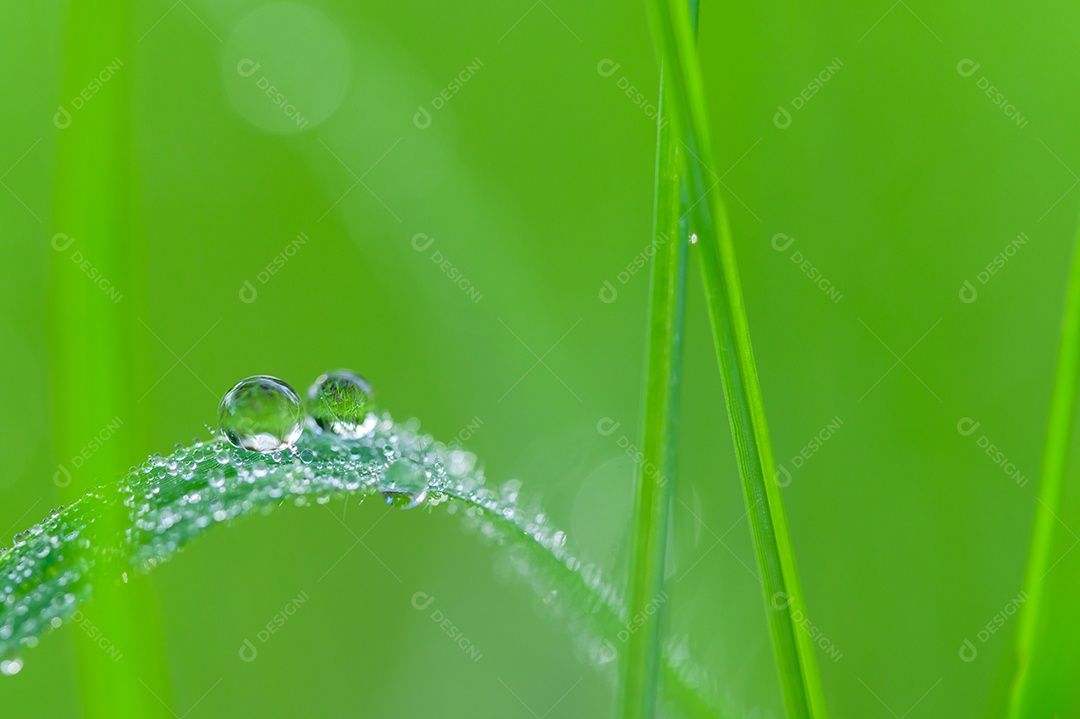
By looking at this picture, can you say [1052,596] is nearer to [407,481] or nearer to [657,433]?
[657,433]

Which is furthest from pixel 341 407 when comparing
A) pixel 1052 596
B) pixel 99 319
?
pixel 1052 596

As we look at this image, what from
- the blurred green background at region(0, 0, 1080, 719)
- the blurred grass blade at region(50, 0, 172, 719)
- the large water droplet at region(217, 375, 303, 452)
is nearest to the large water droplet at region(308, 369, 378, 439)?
the large water droplet at region(217, 375, 303, 452)

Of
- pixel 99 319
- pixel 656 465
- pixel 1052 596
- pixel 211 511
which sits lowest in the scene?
pixel 1052 596

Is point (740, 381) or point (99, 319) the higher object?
point (99, 319)

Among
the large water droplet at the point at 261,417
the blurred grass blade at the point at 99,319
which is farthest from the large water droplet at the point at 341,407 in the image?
the blurred grass blade at the point at 99,319

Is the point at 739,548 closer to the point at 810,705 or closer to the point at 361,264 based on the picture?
the point at 810,705

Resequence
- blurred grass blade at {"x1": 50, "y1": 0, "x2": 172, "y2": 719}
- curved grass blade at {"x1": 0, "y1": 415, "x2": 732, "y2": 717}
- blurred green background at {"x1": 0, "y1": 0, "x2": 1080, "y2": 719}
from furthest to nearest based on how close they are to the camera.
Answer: blurred green background at {"x1": 0, "y1": 0, "x2": 1080, "y2": 719}
blurred grass blade at {"x1": 50, "y1": 0, "x2": 172, "y2": 719}
curved grass blade at {"x1": 0, "y1": 415, "x2": 732, "y2": 717}

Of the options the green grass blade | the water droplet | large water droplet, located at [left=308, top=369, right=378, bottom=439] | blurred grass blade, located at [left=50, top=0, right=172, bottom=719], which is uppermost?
blurred grass blade, located at [left=50, top=0, right=172, bottom=719]

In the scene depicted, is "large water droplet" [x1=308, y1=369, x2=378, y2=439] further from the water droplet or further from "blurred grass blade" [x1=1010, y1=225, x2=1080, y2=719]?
"blurred grass blade" [x1=1010, y1=225, x2=1080, y2=719]
